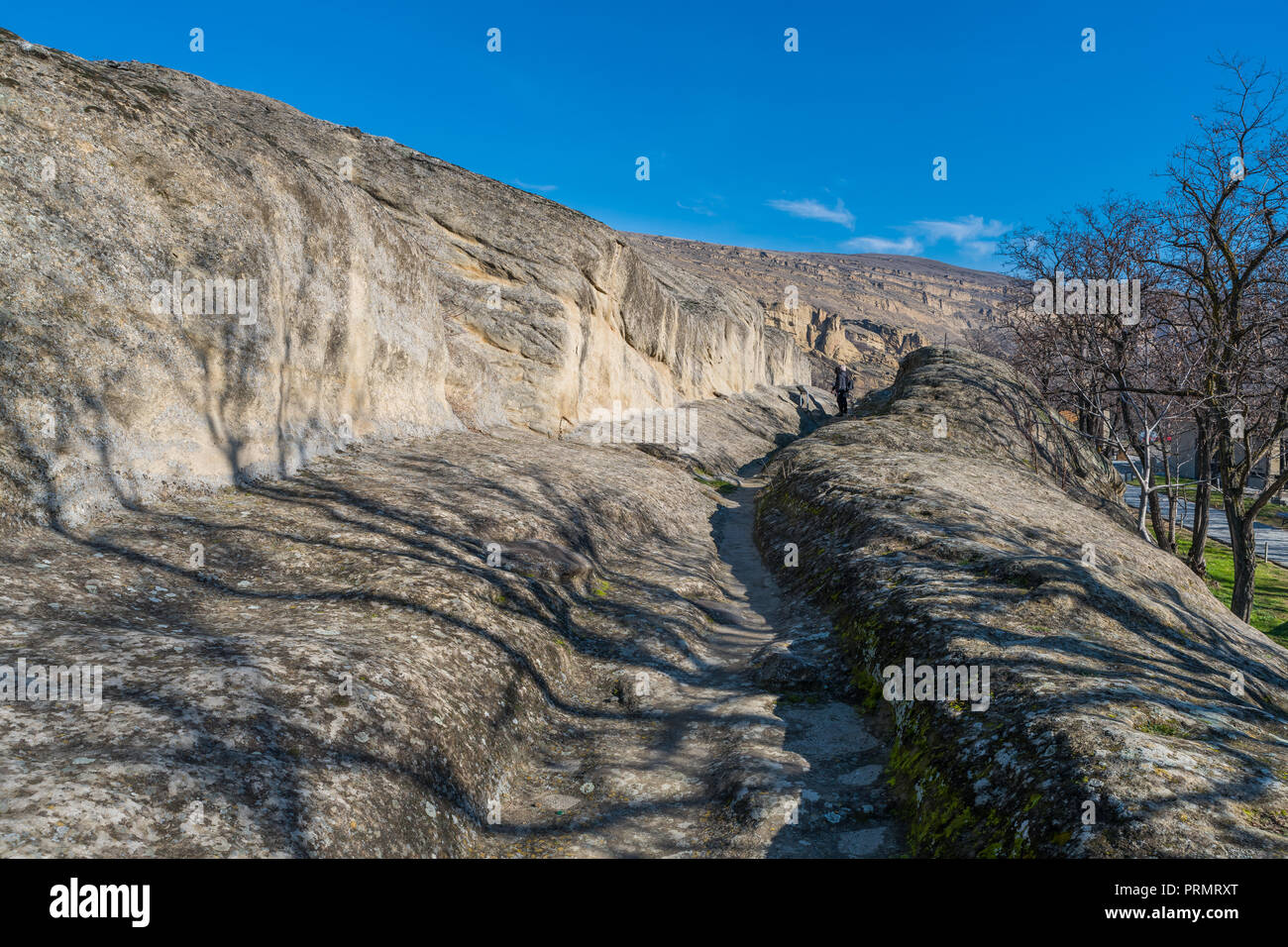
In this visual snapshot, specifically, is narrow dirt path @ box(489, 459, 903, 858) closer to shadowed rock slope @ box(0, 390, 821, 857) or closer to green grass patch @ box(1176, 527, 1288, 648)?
shadowed rock slope @ box(0, 390, 821, 857)

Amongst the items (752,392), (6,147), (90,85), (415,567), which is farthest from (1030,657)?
(752,392)

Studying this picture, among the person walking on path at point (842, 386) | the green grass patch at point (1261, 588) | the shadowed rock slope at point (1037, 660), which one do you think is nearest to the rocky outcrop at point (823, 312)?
the person walking on path at point (842, 386)

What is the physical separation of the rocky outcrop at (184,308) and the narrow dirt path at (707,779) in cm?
589

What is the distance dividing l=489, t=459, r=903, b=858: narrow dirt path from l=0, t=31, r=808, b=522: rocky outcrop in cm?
589

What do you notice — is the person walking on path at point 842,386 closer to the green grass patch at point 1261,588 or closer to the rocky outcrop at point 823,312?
the rocky outcrop at point 823,312

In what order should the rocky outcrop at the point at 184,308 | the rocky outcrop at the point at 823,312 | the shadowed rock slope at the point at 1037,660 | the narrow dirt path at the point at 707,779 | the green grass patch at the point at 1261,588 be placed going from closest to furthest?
the shadowed rock slope at the point at 1037,660 < the narrow dirt path at the point at 707,779 < the rocky outcrop at the point at 184,308 < the green grass patch at the point at 1261,588 < the rocky outcrop at the point at 823,312

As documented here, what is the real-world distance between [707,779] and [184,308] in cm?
868

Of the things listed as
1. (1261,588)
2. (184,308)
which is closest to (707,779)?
(184,308)

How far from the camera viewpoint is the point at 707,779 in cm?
677

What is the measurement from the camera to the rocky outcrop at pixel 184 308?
7.28 m

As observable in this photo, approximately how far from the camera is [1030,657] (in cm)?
729

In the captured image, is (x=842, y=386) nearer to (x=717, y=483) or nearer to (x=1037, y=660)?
(x=717, y=483)

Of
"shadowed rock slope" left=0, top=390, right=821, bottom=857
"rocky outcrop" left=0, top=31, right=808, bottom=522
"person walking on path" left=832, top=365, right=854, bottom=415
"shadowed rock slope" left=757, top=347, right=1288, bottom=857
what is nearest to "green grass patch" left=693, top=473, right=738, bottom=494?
"shadowed rock slope" left=757, top=347, right=1288, bottom=857
